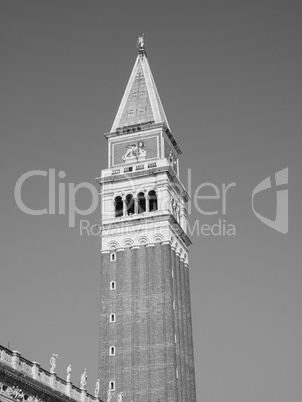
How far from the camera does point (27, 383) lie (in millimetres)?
47594

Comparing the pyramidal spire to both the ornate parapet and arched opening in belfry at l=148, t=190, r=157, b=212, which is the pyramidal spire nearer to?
arched opening in belfry at l=148, t=190, r=157, b=212

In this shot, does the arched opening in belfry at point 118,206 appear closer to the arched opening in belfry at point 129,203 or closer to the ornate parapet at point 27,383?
the arched opening in belfry at point 129,203

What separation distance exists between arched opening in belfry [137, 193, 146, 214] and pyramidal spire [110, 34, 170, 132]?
9598mm

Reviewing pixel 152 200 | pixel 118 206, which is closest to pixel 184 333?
pixel 152 200

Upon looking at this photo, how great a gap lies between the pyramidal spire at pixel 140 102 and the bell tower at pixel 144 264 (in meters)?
0.14

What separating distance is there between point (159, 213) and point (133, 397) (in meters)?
19.8

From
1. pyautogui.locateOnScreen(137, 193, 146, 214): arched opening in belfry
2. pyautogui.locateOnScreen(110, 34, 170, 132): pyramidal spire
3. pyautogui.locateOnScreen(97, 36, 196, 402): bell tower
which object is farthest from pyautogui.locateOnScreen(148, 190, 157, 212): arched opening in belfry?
pyautogui.locateOnScreen(110, 34, 170, 132): pyramidal spire

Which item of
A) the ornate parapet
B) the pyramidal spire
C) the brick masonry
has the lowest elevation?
the ornate parapet

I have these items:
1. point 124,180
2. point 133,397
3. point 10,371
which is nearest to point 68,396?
point 10,371

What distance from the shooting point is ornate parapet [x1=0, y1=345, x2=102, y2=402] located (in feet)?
148

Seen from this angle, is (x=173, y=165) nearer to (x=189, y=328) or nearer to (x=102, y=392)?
(x=189, y=328)

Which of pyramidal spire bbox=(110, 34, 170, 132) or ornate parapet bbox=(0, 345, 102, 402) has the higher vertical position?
pyramidal spire bbox=(110, 34, 170, 132)

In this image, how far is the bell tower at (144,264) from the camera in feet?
252

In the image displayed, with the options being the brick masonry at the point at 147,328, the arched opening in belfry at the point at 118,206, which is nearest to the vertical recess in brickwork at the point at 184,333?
the brick masonry at the point at 147,328
